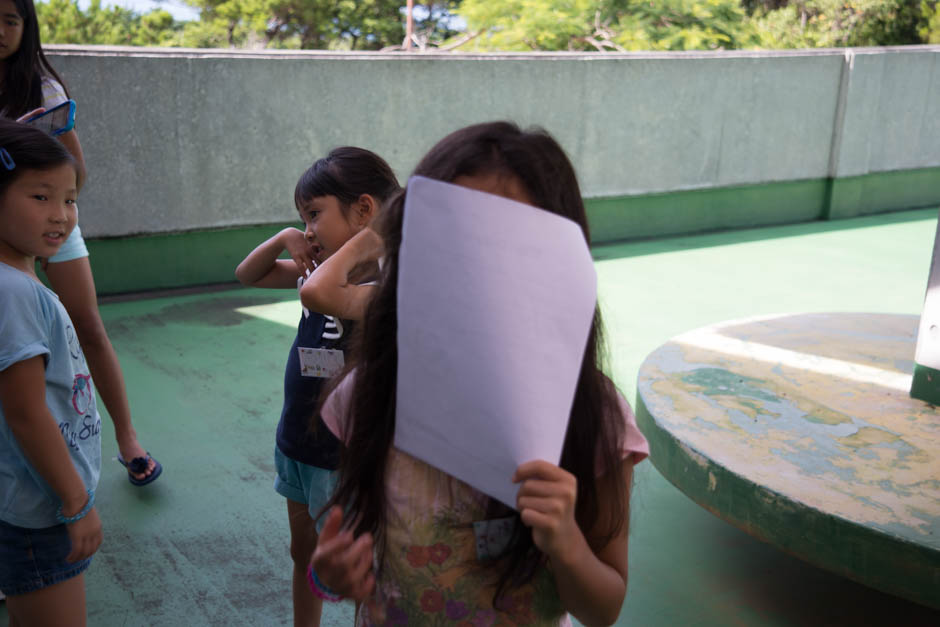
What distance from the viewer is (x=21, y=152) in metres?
1.50

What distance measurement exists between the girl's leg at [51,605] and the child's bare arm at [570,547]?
0.97 metres

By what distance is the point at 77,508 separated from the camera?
146 centimetres

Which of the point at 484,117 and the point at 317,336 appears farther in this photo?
the point at 484,117

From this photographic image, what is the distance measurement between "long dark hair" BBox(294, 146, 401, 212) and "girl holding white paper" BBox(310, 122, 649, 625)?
668mm

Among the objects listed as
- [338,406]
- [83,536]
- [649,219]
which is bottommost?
[649,219]

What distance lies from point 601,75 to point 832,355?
4.21 metres

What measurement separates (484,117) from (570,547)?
5540mm

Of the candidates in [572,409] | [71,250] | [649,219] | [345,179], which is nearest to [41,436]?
[345,179]

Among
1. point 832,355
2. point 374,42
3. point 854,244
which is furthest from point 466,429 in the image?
point 374,42

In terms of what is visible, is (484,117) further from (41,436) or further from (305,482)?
(41,436)

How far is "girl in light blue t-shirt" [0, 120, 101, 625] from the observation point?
55.6 inches

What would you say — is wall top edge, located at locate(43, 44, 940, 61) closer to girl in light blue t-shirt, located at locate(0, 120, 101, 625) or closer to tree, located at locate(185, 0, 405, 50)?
girl in light blue t-shirt, located at locate(0, 120, 101, 625)

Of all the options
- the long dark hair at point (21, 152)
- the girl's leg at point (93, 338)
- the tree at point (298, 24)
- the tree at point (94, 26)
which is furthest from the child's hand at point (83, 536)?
the tree at point (298, 24)

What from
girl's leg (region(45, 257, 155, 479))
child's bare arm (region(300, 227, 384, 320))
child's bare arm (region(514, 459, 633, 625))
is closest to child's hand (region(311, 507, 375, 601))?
child's bare arm (region(514, 459, 633, 625))
